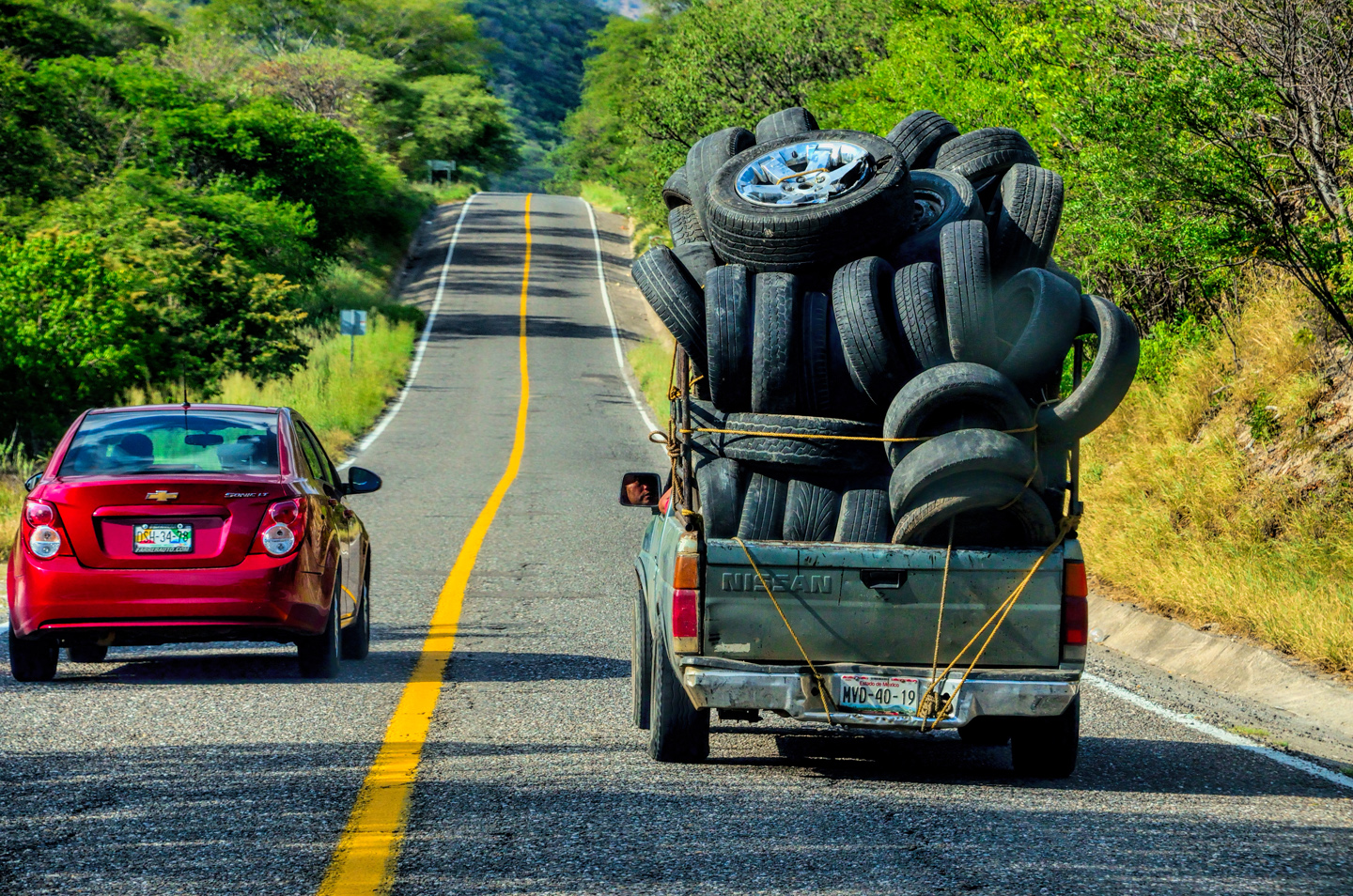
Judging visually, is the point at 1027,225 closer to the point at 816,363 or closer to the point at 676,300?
the point at 816,363

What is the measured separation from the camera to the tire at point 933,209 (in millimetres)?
6789

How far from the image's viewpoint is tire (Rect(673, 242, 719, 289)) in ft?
22.6

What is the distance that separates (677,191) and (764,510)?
2237mm

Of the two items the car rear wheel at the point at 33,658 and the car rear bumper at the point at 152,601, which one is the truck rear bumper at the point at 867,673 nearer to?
the car rear bumper at the point at 152,601

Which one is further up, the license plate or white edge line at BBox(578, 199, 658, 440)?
the license plate

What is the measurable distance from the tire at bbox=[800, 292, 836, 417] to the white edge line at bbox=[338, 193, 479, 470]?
1788cm

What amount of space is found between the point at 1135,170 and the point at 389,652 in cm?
745

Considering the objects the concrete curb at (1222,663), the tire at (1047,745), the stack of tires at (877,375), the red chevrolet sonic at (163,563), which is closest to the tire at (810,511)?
the stack of tires at (877,375)

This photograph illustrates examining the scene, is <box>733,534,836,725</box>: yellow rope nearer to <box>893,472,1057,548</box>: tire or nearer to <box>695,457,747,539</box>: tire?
<box>695,457,747,539</box>: tire

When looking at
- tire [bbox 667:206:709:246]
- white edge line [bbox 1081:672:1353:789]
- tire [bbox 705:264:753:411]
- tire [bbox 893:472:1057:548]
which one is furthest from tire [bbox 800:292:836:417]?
white edge line [bbox 1081:672:1353:789]

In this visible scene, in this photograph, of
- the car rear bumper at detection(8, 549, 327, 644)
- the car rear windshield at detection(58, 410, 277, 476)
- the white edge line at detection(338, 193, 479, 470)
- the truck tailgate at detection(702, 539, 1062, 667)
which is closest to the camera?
the truck tailgate at detection(702, 539, 1062, 667)

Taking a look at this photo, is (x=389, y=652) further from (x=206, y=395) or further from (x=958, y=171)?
(x=206, y=395)

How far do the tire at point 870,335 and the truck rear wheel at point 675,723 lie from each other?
4.82ft

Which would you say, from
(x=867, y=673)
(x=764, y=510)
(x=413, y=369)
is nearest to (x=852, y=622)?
(x=867, y=673)
